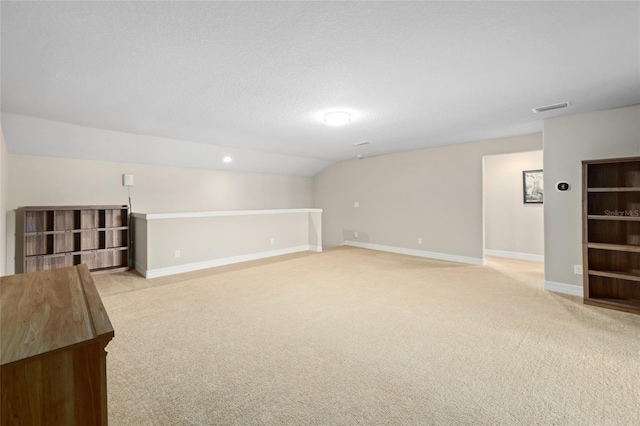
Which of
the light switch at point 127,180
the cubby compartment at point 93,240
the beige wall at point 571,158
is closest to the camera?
the beige wall at point 571,158

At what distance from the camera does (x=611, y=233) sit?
3.44m

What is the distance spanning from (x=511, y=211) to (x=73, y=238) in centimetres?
816

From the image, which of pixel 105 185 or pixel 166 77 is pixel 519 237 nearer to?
pixel 166 77

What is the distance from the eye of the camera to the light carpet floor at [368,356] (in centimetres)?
168

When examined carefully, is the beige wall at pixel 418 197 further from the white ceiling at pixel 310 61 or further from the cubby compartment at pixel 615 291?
the cubby compartment at pixel 615 291

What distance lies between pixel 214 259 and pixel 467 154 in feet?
17.1

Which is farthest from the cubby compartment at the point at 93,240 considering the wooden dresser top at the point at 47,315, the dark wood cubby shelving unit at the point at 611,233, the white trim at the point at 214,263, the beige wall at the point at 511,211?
the beige wall at the point at 511,211

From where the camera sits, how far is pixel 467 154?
5488mm

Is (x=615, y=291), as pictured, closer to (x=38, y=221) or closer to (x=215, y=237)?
(x=215, y=237)

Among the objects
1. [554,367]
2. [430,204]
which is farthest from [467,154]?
[554,367]

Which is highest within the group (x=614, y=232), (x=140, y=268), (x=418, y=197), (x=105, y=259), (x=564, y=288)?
(x=418, y=197)

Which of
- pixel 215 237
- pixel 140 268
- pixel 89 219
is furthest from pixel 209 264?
pixel 89 219

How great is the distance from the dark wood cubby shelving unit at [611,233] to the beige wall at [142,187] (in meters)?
6.20

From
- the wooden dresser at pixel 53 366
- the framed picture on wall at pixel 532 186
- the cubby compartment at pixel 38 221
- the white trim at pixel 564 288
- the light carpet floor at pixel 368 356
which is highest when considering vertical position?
the framed picture on wall at pixel 532 186
